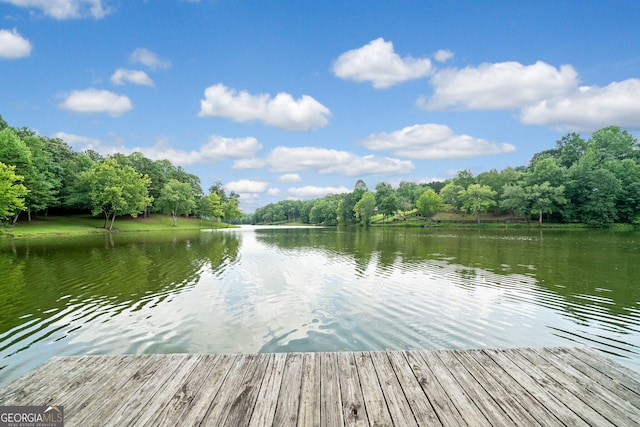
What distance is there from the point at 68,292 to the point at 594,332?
17.9 metres

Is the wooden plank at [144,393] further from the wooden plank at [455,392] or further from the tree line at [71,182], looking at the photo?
the tree line at [71,182]

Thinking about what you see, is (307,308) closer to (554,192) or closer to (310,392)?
(310,392)

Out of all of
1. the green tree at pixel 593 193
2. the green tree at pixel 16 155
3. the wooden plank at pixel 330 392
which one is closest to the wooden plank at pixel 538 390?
the wooden plank at pixel 330 392

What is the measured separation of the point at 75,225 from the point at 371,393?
208ft

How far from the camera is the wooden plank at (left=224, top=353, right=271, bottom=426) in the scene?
10.5 feet

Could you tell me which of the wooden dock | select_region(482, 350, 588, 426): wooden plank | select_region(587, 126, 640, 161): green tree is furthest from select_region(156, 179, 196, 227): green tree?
select_region(587, 126, 640, 161): green tree

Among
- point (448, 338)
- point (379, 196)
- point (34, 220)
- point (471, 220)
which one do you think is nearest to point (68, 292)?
point (448, 338)

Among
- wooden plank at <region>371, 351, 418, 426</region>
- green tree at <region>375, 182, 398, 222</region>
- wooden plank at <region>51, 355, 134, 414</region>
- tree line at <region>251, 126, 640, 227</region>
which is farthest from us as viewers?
green tree at <region>375, 182, 398, 222</region>

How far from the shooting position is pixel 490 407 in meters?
3.44

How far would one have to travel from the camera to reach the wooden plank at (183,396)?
10.6ft

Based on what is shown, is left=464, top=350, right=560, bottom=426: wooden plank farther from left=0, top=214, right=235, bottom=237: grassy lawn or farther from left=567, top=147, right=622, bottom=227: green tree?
left=567, top=147, right=622, bottom=227: green tree

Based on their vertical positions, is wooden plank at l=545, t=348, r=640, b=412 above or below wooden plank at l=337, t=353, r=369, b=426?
below

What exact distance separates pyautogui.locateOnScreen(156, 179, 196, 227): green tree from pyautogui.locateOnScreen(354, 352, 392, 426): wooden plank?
7302 cm

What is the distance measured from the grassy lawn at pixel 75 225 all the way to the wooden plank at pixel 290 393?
161 feet
